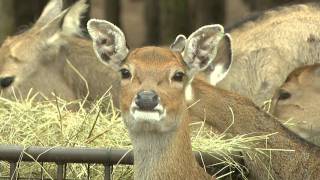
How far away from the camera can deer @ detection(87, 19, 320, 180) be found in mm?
7387

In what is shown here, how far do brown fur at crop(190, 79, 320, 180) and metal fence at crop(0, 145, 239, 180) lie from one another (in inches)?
44.7

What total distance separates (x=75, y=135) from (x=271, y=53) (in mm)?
3206

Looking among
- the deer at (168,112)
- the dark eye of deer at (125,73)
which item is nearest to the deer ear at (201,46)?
the deer at (168,112)

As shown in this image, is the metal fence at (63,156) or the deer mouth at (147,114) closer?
the deer mouth at (147,114)

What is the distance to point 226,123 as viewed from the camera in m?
9.25

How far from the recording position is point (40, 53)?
38.1ft

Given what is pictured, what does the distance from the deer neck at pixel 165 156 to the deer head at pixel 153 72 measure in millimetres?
133

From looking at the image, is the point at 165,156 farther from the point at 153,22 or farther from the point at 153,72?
the point at 153,22

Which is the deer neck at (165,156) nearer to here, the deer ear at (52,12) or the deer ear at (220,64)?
the deer ear at (220,64)

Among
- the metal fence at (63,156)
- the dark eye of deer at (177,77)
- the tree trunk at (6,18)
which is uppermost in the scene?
the dark eye of deer at (177,77)

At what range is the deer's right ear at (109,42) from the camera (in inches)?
313

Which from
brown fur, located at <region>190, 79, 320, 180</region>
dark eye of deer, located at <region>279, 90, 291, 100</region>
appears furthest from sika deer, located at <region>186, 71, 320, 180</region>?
dark eye of deer, located at <region>279, 90, 291, 100</region>

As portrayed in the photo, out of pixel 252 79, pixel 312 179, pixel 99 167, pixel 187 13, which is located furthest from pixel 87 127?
pixel 187 13

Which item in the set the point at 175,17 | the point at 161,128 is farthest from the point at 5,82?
the point at 175,17
